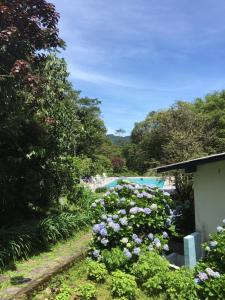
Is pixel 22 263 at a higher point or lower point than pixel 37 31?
lower

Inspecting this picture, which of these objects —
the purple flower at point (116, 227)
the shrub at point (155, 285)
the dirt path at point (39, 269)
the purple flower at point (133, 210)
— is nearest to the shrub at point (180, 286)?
the shrub at point (155, 285)

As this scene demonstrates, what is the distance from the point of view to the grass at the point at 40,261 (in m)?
6.77

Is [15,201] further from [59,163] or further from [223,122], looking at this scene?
[223,122]

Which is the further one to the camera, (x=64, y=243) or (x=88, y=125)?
(x=88, y=125)

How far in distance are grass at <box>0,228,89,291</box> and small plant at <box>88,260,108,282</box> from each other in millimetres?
991

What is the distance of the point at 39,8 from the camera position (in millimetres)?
6984

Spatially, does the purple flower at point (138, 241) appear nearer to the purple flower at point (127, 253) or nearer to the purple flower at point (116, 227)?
the purple flower at point (127, 253)

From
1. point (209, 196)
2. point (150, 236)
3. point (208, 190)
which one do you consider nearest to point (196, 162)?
point (208, 190)

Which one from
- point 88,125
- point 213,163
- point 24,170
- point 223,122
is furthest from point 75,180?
point 223,122

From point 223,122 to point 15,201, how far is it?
22072 mm

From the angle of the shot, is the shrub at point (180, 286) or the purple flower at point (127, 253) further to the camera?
the purple flower at point (127, 253)

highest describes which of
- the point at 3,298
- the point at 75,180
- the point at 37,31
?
the point at 37,31

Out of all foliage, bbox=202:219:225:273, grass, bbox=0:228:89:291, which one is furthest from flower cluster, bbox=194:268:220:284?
grass, bbox=0:228:89:291

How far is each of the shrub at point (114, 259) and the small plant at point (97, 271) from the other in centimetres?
15
